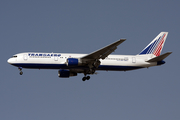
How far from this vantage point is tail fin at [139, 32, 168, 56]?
55594 mm

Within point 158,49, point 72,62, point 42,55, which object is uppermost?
point 158,49

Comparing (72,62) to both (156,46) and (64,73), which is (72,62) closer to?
(64,73)

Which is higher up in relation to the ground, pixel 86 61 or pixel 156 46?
pixel 156 46

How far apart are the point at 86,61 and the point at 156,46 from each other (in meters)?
14.5

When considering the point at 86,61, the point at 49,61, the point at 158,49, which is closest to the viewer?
the point at 49,61

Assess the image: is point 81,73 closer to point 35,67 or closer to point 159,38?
point 35,67

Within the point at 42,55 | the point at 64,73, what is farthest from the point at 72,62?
the point at 64,73

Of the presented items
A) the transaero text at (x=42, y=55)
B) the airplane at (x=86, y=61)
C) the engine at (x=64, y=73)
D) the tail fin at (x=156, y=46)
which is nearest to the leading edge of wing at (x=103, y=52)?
the airplane at (x=86, y=61)

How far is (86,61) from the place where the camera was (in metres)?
49.0

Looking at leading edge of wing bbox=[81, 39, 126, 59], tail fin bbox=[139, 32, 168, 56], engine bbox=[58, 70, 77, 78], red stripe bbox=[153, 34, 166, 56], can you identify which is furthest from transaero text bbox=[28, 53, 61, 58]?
red stripe bbox=[153, 34, 166, 56]

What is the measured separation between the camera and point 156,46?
56.2 m

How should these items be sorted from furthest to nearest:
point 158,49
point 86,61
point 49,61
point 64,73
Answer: point 158,49 → point 64,73 → point 86,61 → point 49,61

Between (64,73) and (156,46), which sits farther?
(156,46)

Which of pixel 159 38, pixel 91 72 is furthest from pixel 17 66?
pixel 159 38
